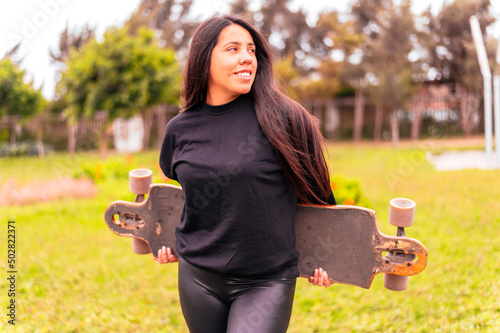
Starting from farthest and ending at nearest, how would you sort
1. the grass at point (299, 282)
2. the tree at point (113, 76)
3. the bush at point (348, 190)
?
1. the tree at point (113, 76)
2. the bush at point (348, 190)
3. the grass at point (299, 282)

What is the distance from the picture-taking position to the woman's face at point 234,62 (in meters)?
1.68

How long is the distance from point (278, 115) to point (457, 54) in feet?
47.9

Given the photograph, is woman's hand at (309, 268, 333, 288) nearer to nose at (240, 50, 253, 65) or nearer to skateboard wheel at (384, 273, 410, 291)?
skateboard wheel at (384, 273, 410, 291)

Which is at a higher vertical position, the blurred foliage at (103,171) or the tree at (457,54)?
the tree at (457,54)

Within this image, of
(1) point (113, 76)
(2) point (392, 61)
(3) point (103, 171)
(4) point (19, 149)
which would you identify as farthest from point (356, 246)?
(4) point (19, 149)

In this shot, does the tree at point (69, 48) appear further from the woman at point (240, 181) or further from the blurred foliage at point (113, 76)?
the woman at point (240, 181)


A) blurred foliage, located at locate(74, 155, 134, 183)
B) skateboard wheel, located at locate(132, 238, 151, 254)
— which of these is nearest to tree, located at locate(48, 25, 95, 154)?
blurred foliage, located at locate(74, 155, 134, 183)

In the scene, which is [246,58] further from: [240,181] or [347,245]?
[347,245]

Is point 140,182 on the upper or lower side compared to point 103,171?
upper

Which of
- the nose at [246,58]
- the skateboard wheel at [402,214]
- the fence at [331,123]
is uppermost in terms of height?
the nose at [246,58]

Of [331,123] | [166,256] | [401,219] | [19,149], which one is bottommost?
[19,149]

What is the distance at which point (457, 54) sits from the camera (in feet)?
46.5

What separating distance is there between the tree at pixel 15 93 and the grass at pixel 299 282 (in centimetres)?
256

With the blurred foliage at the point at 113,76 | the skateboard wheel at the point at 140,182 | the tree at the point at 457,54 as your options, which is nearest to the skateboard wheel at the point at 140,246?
the skateboard wheel at the point at 140,182
